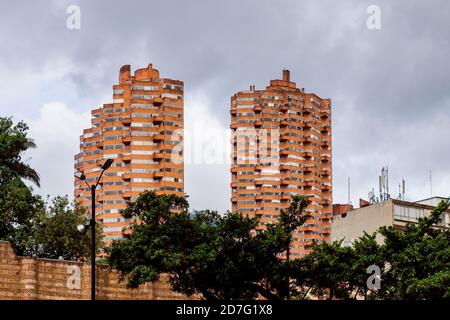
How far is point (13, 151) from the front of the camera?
59.0 metres

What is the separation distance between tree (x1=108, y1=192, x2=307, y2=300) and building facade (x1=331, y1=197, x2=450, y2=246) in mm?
35667

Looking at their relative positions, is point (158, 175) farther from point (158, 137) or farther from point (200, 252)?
point (200, 252)

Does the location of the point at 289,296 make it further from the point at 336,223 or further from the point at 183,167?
the point at 183,167

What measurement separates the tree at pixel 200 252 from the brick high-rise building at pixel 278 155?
10590 centimetres

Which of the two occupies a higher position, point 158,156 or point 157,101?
point 157,101

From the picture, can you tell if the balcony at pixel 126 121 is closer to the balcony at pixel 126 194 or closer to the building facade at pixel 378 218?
the balcony at pixel 126 194

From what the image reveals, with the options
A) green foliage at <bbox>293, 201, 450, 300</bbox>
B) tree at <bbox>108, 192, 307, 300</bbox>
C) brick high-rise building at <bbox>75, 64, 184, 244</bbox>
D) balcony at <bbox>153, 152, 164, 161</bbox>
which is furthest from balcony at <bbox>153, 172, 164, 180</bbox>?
tree at <bbox>108, 192, 307, 300</bbox>

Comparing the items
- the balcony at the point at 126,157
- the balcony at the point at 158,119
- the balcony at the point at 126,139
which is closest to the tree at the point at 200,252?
the balcony at the point at 126,157

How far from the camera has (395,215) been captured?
79188 millimetres

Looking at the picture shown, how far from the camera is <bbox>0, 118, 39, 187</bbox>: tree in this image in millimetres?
57969

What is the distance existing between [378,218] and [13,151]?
121ft

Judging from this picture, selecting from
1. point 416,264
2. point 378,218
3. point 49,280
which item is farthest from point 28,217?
point 378,218

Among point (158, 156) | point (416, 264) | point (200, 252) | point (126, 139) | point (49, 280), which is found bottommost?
point (49, 280)
